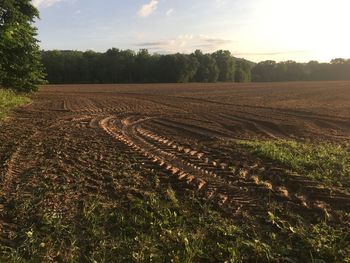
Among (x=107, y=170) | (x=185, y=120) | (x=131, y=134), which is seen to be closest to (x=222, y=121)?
(x=185, y=120)

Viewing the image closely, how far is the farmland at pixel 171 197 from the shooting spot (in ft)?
15.8

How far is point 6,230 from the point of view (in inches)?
203

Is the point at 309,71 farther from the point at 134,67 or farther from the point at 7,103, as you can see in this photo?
the point at 7,103

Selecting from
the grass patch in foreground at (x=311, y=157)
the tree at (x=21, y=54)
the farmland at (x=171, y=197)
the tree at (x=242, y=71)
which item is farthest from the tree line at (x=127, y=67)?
the grass patch in foreground at (x=311, y=157)

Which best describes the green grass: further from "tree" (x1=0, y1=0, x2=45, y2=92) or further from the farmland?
the farmland

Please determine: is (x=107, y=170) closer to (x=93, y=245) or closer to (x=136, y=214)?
(x=136, y=214)

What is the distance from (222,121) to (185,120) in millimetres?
1318

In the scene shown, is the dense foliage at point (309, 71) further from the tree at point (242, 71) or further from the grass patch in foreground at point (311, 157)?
the grass patch in foreground at point (311, 157)

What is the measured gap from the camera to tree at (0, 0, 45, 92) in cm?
2008

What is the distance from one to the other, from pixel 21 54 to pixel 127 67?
173ft

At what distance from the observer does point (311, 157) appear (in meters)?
8.56

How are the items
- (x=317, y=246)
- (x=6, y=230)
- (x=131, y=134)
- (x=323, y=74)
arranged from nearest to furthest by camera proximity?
1. (x=317, y=246)
2. (x=6, y=230)
3. (x=131, y=134)
4. (x=323, y=74)

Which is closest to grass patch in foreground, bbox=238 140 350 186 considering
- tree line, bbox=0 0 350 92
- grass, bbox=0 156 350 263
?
grass, bbox=0 156 350 263

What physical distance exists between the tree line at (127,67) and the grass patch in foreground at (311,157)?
201 feet
